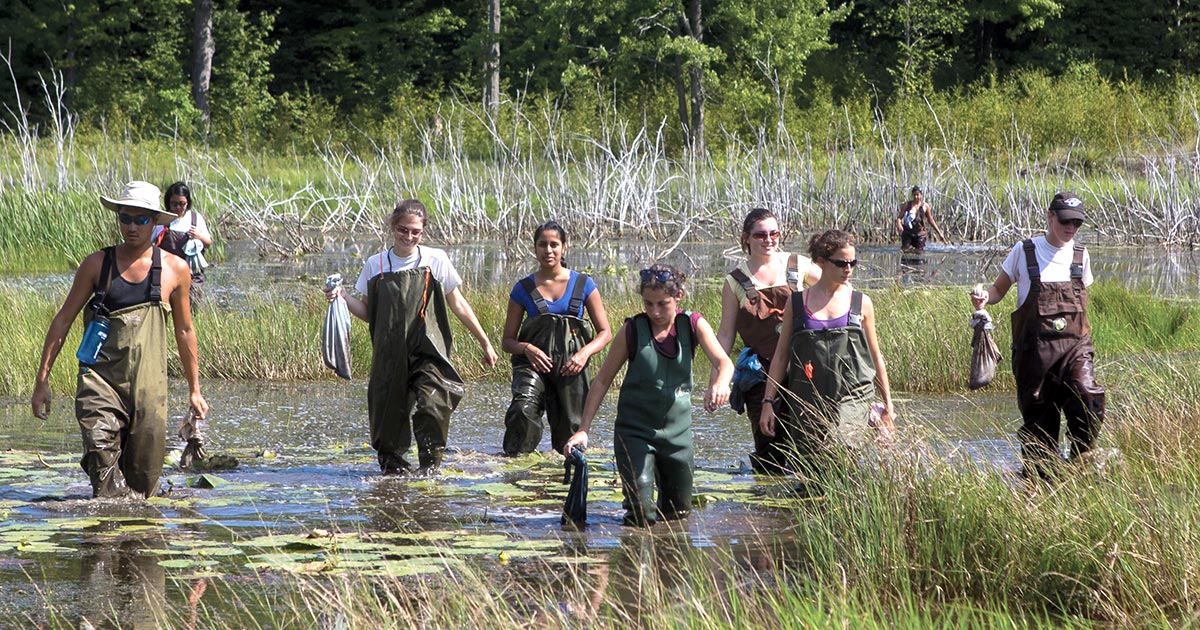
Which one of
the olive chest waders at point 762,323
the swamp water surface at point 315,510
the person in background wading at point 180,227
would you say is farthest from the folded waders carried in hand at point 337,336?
the person in background wading at point 180,227

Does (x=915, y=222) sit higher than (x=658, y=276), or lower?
higher

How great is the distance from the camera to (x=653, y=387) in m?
6.92

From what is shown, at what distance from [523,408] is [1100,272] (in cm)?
1423

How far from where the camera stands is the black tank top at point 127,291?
23.4ft

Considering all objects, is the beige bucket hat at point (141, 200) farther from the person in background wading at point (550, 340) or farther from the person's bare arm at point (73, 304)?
the person in background wading at point (550, 340)

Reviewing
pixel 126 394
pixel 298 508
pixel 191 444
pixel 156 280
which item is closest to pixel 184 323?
pixel 156 280

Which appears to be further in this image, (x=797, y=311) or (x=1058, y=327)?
(x=1058, y=327)

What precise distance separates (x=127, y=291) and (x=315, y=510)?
1357 mm

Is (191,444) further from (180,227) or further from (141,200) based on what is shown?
(180,227)

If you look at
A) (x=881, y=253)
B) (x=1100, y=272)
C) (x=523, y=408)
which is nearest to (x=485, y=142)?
(x=881, y=253)

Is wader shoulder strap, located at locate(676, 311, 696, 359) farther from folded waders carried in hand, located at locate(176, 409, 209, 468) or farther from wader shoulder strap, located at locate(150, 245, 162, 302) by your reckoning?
folded waders carried in hand, located at locate(176, 409, 209, 468)

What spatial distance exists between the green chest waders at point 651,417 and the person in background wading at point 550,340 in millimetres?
1549

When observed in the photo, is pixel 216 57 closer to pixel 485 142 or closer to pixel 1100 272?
pixel 485 142

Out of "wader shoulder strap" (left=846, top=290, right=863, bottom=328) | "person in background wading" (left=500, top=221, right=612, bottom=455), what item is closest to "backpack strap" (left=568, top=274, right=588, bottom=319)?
"person in background wading" (left=500, top=221, right=612, bottom=455)
